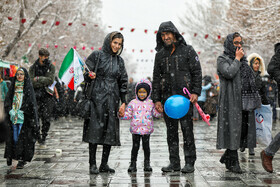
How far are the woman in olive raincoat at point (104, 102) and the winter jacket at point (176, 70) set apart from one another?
0.63 metres

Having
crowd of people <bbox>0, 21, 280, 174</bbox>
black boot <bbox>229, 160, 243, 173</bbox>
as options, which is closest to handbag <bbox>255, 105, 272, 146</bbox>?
crowd of people <bbox>0, 21, 280, 174</bbox>

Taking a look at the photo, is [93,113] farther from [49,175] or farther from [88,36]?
[88,36]

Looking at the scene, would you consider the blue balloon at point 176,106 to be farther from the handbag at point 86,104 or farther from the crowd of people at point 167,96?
the handbag at point 86,104

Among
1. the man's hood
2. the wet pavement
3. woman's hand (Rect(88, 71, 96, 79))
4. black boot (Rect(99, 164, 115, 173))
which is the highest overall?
the man's hood

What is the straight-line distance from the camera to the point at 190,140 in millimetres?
6609

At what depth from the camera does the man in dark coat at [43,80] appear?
941cm

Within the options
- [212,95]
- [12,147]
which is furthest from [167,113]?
[212,95]

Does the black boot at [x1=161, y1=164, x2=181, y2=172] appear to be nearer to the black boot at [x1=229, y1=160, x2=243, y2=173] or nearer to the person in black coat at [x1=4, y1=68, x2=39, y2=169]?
the black boot at [x1=229, y1=160, x2=243, y2=173]

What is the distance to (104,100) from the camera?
21.7 feet

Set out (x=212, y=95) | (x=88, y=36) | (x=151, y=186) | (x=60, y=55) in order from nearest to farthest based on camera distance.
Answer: (x=151, y=186) → (x=212, y=95) → (x=60, y=55) → (x=88, y=36)

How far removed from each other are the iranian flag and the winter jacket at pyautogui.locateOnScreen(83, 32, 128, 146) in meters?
0.11

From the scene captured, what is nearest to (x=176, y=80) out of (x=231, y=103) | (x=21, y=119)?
(x=231, y=103)

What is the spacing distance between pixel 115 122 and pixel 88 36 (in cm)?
4940

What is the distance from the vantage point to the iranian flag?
6.71 metres
